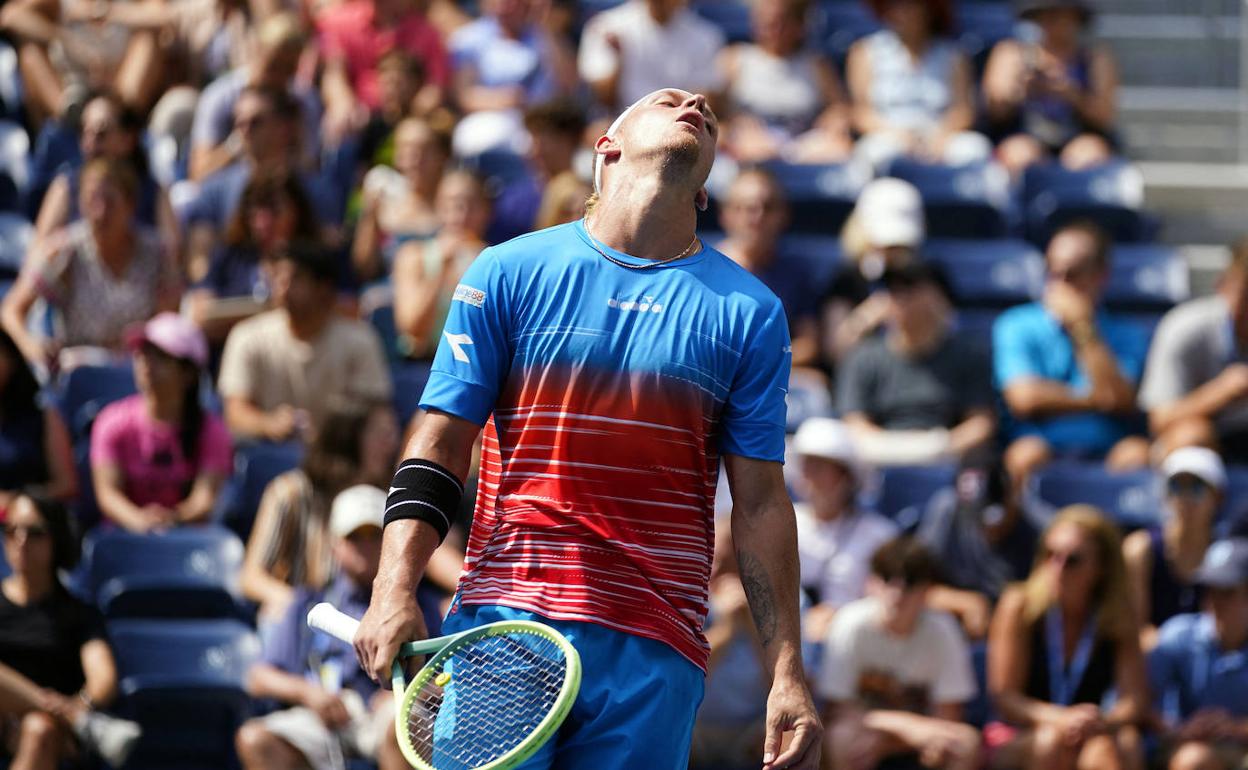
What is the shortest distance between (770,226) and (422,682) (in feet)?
19.9

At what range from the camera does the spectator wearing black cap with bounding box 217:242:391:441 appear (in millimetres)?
8555

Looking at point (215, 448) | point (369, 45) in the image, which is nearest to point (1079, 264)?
point (215, 448)

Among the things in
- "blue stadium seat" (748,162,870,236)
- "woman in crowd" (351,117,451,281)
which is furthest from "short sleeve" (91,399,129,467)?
"blue stadium seat" (748,162,870,236)

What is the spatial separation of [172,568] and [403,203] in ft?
8.88

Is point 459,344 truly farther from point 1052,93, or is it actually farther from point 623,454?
point 1052,93

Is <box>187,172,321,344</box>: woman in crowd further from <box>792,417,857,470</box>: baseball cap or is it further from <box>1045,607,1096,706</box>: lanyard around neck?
<box>1045,607,1096,706</box>: lanyard around neck

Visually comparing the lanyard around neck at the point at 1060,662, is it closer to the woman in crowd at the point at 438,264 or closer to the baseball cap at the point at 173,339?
the woman in crowd at the point at 438,264

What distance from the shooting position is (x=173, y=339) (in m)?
8.05

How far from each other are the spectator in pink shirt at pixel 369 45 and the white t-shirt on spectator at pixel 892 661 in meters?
4.37

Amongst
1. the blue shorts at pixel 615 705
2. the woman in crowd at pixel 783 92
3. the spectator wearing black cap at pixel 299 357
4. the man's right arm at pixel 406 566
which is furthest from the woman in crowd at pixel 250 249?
the blue shorts at pixel 615 705

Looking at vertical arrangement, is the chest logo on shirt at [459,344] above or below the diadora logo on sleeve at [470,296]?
below

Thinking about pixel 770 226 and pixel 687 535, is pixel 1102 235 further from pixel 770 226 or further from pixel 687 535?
pixel 687 535

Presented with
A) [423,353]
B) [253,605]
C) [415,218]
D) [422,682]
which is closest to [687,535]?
[422,682]

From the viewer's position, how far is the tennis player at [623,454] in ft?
12.2
